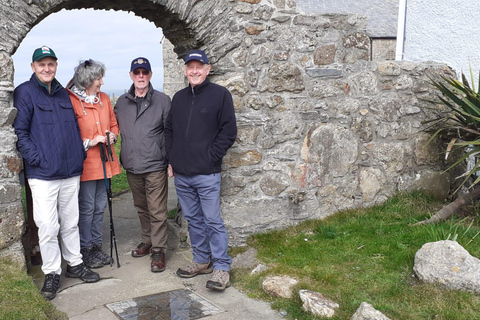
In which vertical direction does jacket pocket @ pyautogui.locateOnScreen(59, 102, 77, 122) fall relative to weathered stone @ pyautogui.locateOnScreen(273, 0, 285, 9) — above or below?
below

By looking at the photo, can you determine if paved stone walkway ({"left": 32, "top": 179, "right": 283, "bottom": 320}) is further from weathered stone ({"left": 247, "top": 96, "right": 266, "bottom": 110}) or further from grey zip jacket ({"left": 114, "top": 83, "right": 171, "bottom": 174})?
weathered stone ({"left": 247, "top": 96, "right": 266, "bottom": 110})

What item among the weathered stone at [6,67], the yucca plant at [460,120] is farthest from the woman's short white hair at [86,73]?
the yucca plant at [460,120]

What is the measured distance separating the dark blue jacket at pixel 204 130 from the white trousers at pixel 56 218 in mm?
987

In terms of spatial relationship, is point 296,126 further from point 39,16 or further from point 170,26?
point 39,16

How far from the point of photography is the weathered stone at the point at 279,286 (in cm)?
391

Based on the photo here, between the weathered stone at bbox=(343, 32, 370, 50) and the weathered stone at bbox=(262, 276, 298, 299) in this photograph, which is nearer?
the weathered stone at bbox=(262, 276, 298, 299)

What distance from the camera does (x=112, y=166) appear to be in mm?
4648

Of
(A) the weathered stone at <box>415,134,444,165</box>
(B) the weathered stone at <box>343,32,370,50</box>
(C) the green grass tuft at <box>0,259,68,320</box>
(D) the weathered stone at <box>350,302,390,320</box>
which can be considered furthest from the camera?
(A) the weathered stone at <box>415,134,444,165</box>

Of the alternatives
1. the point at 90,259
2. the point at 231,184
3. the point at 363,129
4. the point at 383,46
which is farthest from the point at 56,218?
the point at 383,46

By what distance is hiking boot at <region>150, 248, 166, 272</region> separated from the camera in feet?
15.2

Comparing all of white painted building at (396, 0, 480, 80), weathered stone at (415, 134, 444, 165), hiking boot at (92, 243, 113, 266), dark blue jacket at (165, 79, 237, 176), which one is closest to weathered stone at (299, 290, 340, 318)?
dark blue jacket at (165, 79, 237, 176)

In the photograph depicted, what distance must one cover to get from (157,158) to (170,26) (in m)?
1.36

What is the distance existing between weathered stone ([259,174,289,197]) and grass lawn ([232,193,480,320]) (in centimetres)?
44

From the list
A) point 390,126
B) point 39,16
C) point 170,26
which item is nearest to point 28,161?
point 39,16
